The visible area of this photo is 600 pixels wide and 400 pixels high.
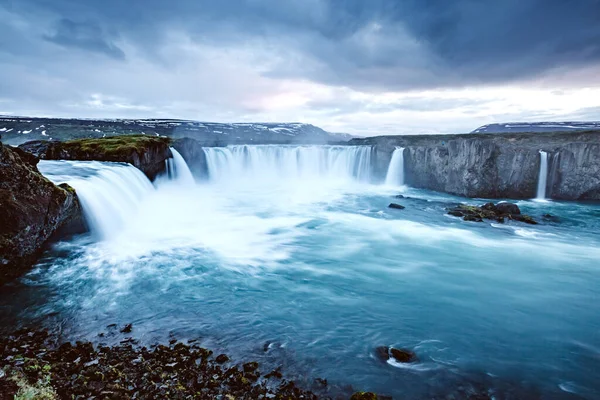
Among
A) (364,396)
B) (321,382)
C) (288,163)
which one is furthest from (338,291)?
(288,163)

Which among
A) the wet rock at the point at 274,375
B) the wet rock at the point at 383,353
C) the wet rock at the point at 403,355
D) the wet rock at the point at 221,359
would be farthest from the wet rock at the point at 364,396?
the wet rock at the point at 221,359

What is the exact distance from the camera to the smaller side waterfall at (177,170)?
3075cm

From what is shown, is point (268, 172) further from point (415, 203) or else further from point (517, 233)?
point (517, 233)

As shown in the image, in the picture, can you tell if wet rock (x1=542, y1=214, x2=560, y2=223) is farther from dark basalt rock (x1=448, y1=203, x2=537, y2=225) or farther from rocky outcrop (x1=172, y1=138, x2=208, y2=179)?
rocky outcrop (x1=172, y1=138, x2=208, y2=179)

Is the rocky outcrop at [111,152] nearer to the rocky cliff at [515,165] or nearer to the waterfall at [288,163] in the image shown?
the waterfall at [288,163]

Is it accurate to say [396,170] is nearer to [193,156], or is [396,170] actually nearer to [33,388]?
[193,156]

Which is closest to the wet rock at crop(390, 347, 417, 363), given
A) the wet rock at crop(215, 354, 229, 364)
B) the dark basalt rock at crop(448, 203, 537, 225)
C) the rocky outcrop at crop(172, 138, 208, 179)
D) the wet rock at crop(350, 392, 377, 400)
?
the wet rock at crop(350, 392, 377, 400)

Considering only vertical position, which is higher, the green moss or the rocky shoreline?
the green moss

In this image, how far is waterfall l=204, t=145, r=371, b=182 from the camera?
40.5m

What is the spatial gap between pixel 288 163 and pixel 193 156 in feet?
44.5

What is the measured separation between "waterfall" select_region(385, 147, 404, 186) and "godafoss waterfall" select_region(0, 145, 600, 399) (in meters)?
16.5

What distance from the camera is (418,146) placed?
123ft

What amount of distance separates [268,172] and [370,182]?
45.1ft

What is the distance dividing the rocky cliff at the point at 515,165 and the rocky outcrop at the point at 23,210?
105ft
